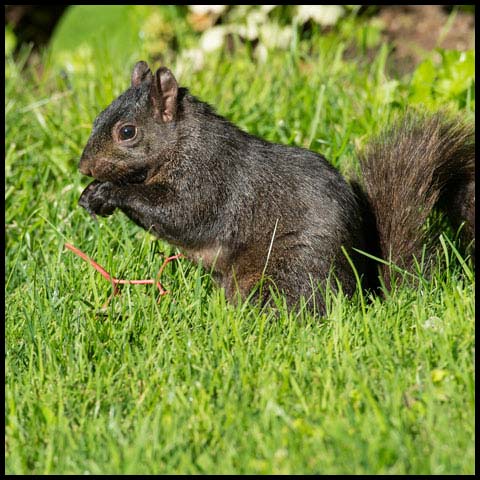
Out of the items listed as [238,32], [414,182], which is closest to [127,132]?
[414,182]

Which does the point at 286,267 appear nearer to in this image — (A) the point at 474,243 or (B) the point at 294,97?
(A) the point at 474,243

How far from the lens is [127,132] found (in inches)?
127

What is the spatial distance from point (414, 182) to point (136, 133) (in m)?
1.01

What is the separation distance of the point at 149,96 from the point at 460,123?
1.14 metres

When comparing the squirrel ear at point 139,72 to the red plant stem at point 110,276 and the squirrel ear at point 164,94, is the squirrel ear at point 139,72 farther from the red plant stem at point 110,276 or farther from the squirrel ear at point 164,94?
the red plant stem at point 110,276

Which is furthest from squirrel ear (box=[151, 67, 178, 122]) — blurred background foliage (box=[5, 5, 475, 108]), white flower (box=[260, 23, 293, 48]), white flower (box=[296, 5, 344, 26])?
white flower (box=[296, 5, 344, 26])

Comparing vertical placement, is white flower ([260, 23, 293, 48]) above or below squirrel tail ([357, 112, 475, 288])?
above

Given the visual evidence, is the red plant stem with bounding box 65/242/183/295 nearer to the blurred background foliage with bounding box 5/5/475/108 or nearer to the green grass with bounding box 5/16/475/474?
the green grass with bounding box 5/16/475/474

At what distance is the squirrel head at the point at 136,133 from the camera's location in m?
3.22

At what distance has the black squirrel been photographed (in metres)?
3.20

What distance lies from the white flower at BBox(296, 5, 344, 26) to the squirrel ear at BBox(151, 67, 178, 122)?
2.33 m

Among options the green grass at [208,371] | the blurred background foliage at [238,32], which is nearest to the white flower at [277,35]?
the blurred background foliage at [238,32]

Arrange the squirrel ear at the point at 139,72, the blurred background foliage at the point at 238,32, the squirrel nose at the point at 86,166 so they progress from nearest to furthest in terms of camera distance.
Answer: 1. the squirrel nose at the point at 86,166
2. the squirrel ear at the point at 139,72
3. the blurred background foliage at the point at 238,32

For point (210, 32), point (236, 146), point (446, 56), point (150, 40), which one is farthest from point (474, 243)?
point (150, 40)
